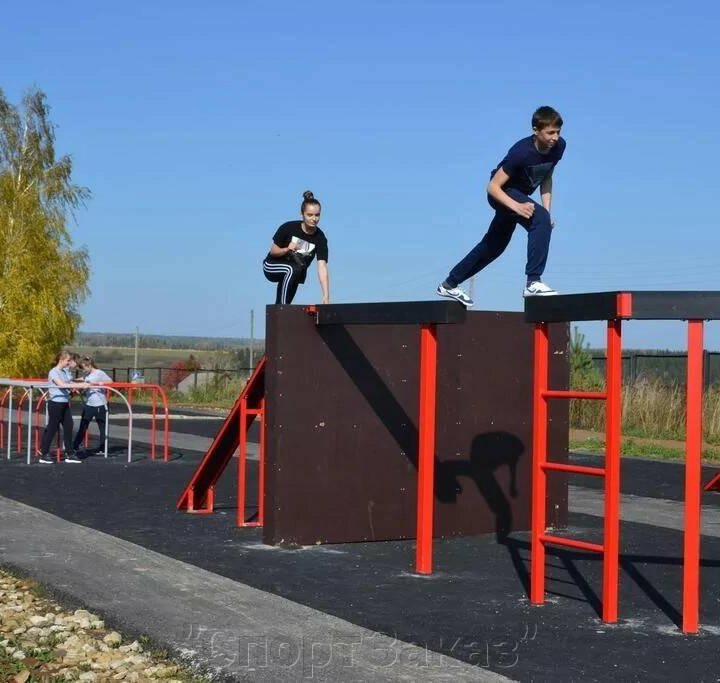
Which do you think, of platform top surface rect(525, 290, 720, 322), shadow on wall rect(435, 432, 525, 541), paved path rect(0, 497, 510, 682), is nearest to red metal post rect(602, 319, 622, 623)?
platform top surface rect(525, 290, 720, 322)

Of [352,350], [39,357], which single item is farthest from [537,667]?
[39,357]

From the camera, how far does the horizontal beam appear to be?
828cm

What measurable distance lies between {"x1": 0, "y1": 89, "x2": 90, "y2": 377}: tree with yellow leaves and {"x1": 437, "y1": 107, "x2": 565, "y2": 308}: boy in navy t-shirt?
33.7m

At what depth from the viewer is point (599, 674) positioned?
5941mm

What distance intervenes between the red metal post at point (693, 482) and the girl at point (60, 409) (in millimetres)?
11796

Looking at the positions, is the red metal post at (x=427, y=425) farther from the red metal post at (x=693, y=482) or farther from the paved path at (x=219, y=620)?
the red metal post at (x=693, y=482)

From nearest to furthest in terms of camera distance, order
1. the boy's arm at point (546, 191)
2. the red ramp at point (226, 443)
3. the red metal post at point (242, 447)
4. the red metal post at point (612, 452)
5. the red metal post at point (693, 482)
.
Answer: the red metal post at point (693, 482) < the red metal post at point (612, 452) < the boy's arm at point (546, 191) < the red metal post at point (242, 447) < the red ramp at point (226, 443)

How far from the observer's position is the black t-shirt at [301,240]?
10.5m

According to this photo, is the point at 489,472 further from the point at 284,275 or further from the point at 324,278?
the point at 284,275

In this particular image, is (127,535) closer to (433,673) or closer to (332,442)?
(332,442)

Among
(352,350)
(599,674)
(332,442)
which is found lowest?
(599,674)

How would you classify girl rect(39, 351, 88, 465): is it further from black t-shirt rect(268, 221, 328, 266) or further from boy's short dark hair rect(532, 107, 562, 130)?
boy's short dark hair rect(532, 107, 562, 130)

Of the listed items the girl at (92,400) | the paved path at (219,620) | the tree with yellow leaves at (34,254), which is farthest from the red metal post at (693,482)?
the tree with yellow leaves at (34,254)

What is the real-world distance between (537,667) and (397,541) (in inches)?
174
